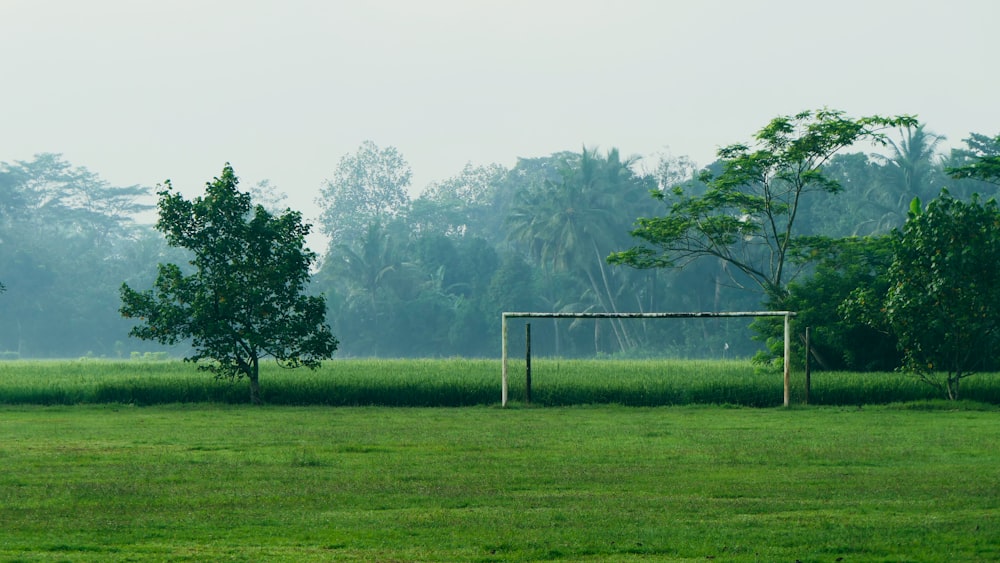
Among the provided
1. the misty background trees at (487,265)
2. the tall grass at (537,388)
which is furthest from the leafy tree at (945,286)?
the misty background trees at (487,265)

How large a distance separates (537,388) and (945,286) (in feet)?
27.9

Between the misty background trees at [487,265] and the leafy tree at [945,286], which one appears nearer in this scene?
the leafy tree at [945,286]

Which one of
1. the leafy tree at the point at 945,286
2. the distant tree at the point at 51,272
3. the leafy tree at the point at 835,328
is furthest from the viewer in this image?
the distant tree at the point at 51,272

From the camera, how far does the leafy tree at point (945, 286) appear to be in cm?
2392

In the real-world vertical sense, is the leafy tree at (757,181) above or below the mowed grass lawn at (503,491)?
above

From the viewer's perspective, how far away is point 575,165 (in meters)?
87.1

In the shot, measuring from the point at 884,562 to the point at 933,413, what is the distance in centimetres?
1584

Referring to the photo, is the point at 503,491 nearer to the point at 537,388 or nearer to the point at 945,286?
the point at 537,388

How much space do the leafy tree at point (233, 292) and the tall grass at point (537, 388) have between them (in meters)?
0.77

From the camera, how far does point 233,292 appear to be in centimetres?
2706

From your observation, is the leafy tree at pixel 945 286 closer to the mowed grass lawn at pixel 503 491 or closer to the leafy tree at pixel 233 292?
the mowed grass lawn at pixel 503 491

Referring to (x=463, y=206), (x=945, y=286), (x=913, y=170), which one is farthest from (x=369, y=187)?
(x=945, y=286)

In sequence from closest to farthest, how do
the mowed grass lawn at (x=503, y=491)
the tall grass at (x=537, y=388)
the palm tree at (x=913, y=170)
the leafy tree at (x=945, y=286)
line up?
the mowed grass lawn at (x=503, y=491) < the leafy tree at (x=945, y=286) < the tall grass at (x=537, y=388) < the palm tree at (x=913, y=170)

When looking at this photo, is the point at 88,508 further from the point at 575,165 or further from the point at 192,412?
the point at 575,165
